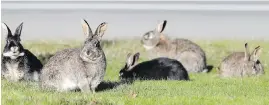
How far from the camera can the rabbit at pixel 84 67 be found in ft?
42.0

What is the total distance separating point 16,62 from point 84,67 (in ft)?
9.53

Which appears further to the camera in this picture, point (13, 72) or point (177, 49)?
point (177, 49)

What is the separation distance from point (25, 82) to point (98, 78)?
94.2 inches

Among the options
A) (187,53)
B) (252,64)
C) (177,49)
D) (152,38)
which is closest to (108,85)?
(252,64)

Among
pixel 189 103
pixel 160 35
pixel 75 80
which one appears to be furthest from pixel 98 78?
pixel 160 35

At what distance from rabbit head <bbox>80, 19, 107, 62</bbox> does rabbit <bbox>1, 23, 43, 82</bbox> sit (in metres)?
2.45

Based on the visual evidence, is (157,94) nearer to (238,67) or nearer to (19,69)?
(19,69)

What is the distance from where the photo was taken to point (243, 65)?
19344 mm

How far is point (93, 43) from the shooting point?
41.7ft

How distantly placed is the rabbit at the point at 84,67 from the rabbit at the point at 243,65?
7.02 m

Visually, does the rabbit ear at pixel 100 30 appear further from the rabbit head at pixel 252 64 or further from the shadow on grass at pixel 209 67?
the shadow on grass at pixel 209 67

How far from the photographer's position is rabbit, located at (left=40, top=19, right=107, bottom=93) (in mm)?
12797

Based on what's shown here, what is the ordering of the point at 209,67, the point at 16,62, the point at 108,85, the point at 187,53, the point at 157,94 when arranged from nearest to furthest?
1. the point at 157,94
2. the point at 108,85
3. the point at 16,62
4. the point at 187,53
5. the point at 209,67

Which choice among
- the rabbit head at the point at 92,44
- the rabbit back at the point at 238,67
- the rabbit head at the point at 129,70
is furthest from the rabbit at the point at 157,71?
the rabbit head at the point at 92,44
